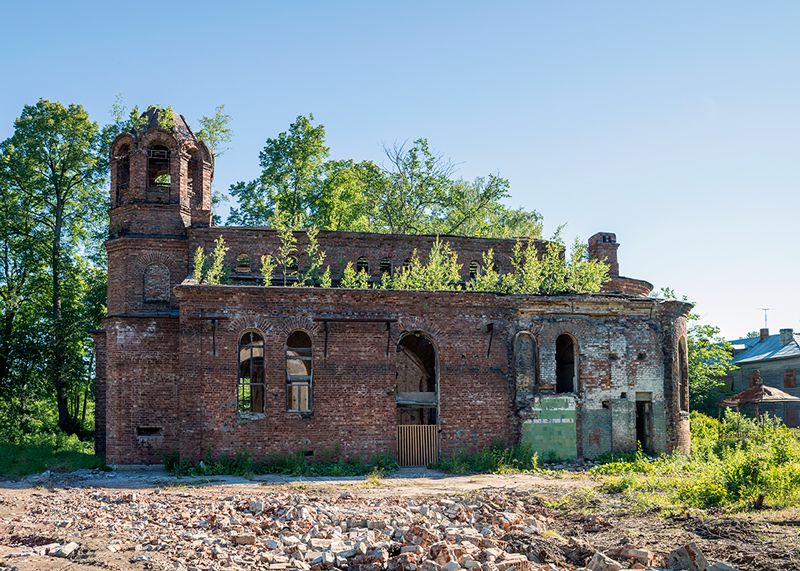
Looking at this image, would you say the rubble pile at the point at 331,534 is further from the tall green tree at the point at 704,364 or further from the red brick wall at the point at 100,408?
the tall green tree at the point at 704,364

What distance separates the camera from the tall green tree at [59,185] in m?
32.7

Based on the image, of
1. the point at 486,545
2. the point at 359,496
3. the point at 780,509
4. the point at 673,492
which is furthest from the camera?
the point at 359,496

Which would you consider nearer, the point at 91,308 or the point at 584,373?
the point at 584,373

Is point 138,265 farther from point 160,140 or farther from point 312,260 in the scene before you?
point 312,260

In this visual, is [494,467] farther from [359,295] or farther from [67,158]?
[67,158]

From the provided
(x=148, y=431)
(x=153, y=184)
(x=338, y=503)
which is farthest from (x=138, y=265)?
(x=338, y=503)

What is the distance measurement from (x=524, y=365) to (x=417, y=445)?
3941 mm

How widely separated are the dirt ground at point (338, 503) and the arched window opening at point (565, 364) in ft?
16.0

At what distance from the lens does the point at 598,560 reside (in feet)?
32.4

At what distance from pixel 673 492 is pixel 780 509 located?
2570mm

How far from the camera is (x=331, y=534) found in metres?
12.5

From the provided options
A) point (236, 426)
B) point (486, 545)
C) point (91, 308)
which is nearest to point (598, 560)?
point (486, 545)

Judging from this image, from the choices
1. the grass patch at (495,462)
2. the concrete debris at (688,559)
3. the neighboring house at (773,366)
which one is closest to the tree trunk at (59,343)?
the grass patch at (495,462)

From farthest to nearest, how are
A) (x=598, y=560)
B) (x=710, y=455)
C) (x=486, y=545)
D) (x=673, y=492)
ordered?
(x=710, y=455), (x=673, y=492), (x=486, y=545), (x=598, y=560)
